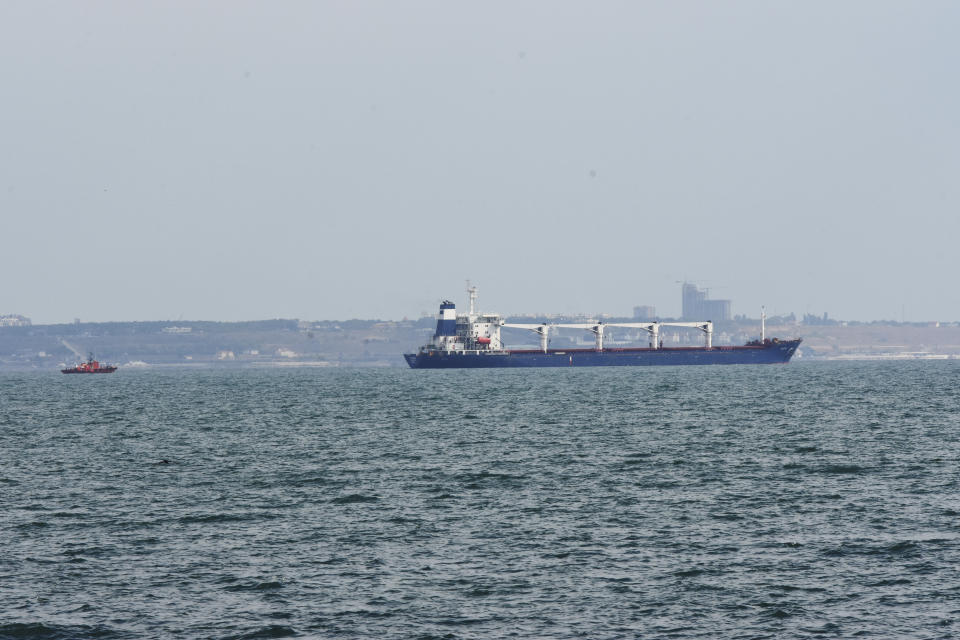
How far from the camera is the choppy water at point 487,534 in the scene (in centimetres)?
2512

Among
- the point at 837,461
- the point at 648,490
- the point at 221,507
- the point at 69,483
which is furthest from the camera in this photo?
the point at 837,461

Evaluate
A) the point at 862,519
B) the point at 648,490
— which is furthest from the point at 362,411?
the point at 862,519

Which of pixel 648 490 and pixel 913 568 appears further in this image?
pixel 648 490

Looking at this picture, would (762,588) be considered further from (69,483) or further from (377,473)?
(69,483)

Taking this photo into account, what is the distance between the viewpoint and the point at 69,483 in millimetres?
47812

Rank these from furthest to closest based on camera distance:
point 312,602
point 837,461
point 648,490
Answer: point 837,461, point 648,490, point 312,602

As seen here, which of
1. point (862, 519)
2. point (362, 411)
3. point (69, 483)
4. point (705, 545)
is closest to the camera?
point (705, 545)

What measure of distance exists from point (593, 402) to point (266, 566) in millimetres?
80091

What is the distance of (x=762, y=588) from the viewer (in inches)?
1076

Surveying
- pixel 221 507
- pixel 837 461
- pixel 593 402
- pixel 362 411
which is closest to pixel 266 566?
pixel 221 507

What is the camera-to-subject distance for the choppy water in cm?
2512

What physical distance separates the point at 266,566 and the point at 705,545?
41.1 feet

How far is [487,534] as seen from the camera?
114ft

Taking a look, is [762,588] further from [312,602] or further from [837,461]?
[837,461]
